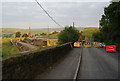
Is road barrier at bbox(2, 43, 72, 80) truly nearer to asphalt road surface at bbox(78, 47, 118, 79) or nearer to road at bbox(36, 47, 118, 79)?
road at bbox(36, 47, 118, 79)

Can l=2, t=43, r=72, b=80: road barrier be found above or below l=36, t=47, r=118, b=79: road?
above

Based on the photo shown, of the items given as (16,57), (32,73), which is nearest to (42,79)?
(32,73)

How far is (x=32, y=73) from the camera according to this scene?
341 inches

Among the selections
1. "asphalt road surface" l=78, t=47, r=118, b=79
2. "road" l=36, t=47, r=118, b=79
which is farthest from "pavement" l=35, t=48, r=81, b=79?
"asphalt road surface" l=78, t=47, r=118, b=79

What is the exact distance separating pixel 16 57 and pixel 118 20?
3092 cm

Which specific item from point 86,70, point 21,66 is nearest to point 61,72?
point 86,70

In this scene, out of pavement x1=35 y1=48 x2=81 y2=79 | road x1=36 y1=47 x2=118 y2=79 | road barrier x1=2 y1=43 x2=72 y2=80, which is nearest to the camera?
road barrier x1=2 y1=43 x2=72 y2=80

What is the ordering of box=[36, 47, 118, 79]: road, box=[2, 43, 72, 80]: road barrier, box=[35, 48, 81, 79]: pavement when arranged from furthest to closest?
box=[36, 47, 118, 79]: road, box=[35, 48, 81, 79]: pavement, box=[2, 43, 72, 80]: road barrier

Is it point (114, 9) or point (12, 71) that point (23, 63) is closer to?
point (12, 71)

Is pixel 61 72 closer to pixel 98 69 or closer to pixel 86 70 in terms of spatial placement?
pixel 86 70

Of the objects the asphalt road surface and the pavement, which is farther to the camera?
the asphalt road surface

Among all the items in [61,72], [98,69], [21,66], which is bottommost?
[98,69]

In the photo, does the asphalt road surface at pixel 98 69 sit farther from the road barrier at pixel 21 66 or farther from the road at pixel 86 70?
the road barrier at pixel 21 66

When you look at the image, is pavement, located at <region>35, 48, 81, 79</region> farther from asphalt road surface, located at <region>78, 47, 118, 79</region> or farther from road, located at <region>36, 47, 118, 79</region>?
asphalt road surface, located at <region>78, 47, 118, 79</region>
